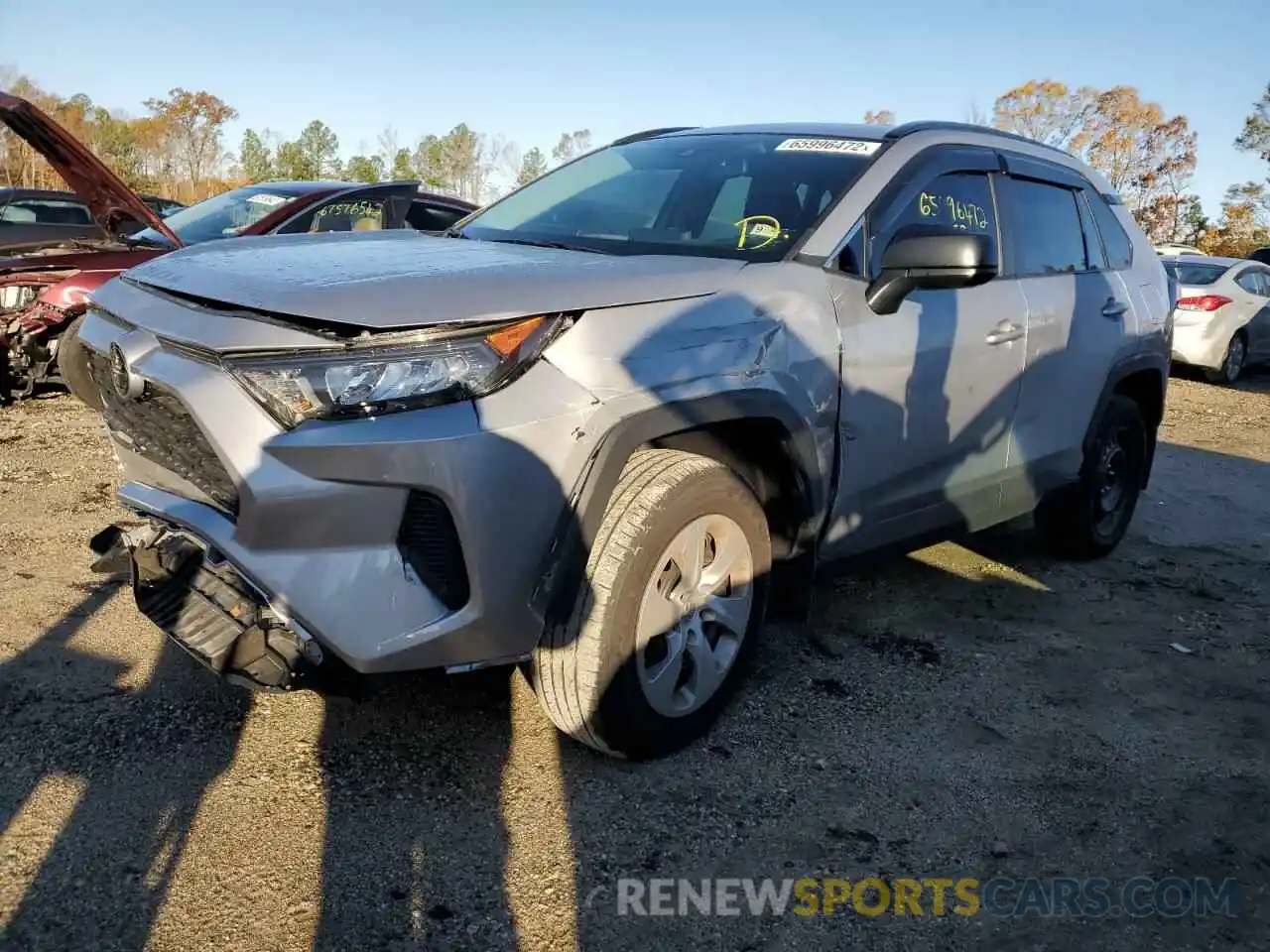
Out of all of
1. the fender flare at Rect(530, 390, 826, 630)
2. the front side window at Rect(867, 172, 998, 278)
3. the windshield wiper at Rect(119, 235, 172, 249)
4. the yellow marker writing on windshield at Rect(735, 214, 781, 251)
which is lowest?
the fender flare at Rect(530, 390, 826, 630)

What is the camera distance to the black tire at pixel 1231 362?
12156mm

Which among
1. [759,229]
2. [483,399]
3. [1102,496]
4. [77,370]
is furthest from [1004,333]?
[77,370]

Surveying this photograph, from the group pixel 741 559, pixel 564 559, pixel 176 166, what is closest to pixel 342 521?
pixel 564 559

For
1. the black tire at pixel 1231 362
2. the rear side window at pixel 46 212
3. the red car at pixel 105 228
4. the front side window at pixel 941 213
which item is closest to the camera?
the front side window at pixel 941 213

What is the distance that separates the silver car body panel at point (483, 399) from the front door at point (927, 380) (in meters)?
0.01

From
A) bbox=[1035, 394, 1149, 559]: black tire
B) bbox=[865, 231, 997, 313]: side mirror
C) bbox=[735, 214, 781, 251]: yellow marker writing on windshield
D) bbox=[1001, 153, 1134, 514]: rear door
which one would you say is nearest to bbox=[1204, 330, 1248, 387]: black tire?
bbox=[1035, 394, 1149, 559]: black tire

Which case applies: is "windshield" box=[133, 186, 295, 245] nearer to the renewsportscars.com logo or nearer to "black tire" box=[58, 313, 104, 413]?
"black tire" box=[58, 313, 104, 413]

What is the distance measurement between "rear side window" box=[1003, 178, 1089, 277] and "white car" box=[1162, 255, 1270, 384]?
832 cm

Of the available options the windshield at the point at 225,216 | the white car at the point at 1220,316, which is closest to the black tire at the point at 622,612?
the windshield at the point at 225,216

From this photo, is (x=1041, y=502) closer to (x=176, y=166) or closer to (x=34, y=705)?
(x=34, y=705)

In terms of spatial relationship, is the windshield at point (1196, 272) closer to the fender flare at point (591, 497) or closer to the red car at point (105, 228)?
the red car at point (105, 228)

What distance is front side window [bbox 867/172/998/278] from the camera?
10.8 feet

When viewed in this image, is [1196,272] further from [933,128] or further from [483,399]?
[483,399]

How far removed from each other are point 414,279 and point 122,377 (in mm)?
800
